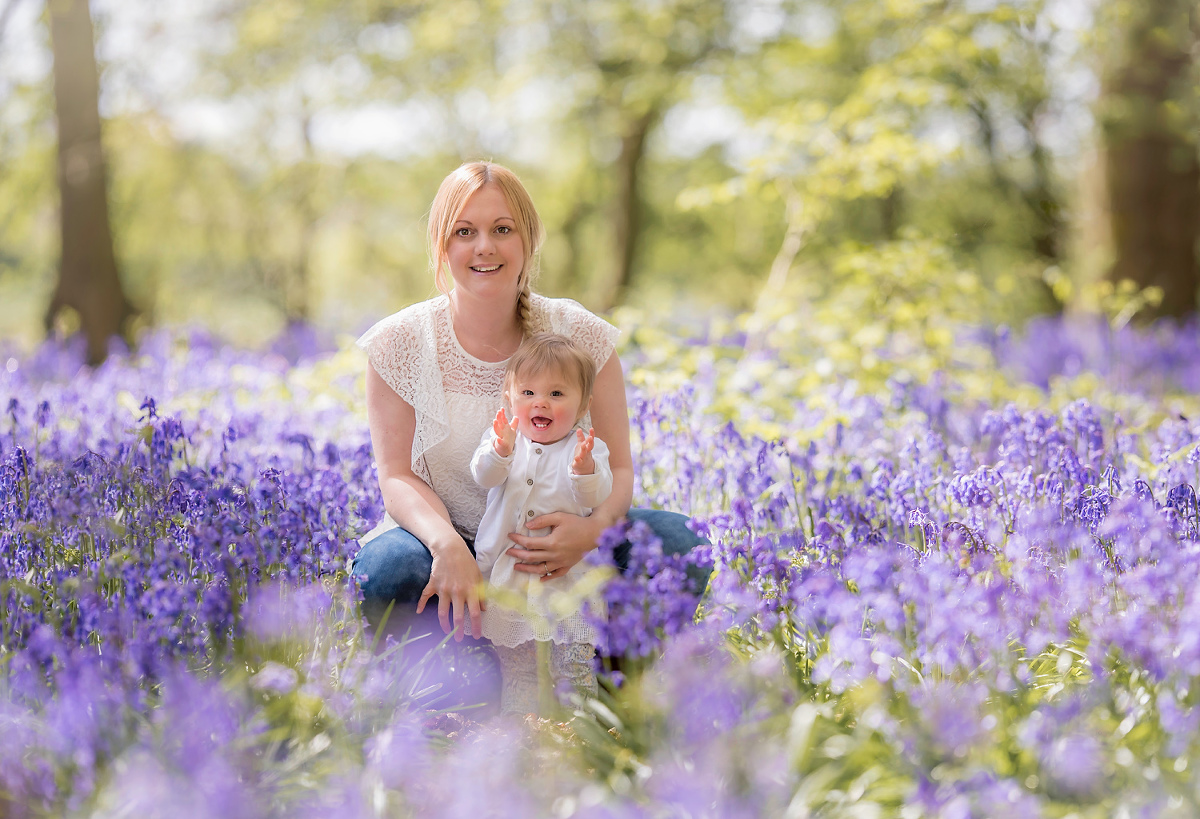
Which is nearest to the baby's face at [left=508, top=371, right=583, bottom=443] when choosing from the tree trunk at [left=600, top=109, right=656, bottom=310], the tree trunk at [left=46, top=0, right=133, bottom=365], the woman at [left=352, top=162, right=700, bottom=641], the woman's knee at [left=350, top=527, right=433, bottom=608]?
the woman at [left=352, top=162, right=700, bottom=641]

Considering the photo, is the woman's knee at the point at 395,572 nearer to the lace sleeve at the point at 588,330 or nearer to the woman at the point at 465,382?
the woman at the point at 465,382

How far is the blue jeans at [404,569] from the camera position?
102 inches

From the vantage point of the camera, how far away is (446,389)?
117 inches

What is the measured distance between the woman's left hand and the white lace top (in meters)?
0.38

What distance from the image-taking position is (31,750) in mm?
1981

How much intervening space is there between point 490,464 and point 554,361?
0.35 m

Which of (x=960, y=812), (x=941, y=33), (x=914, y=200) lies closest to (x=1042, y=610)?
(x=960, y=812)

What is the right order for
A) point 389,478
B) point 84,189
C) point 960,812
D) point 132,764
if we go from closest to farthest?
point 960,812, point 132,764, point 389,478, point 84,189

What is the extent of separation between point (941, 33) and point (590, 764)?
5437 mm

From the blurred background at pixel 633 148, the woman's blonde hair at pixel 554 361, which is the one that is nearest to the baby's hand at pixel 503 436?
the woman's blonde hair at pixel 554 361

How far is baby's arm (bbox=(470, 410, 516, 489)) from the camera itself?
2.64m

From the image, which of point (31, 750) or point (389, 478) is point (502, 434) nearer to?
point (389, 478)

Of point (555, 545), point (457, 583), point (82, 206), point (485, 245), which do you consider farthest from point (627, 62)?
point (457, 583)

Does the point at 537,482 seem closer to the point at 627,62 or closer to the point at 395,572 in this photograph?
the point at 395,572
